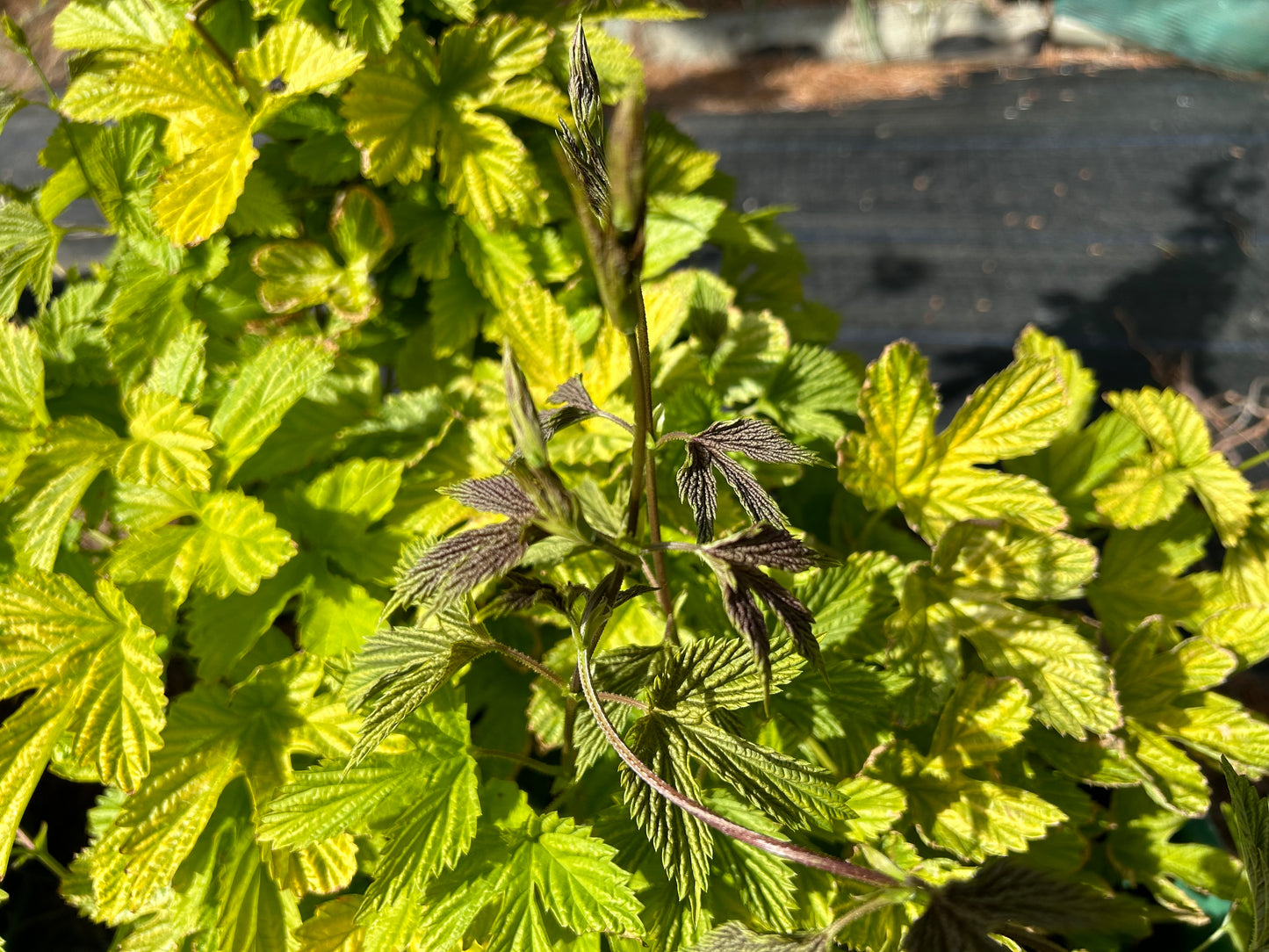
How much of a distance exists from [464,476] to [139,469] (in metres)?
0.33

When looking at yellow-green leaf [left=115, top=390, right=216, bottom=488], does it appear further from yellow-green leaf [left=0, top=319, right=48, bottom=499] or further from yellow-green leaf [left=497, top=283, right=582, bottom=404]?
yellow-green leaf [left=497, top=283, right=582, bottom=404]

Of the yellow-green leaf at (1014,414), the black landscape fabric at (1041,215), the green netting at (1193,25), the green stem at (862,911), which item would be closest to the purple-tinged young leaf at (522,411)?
the green stem at (862,911)

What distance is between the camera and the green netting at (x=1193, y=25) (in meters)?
3.61

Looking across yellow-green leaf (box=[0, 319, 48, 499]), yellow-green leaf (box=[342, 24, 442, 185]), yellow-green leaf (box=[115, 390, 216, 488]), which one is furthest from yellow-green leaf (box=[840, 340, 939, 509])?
yellow-green leaf (box=[0, 319, 48, 499])

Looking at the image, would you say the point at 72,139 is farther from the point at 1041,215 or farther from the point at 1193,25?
the point at 1193,25

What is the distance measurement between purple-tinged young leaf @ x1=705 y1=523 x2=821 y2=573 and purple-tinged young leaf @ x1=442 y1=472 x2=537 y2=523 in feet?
0.39

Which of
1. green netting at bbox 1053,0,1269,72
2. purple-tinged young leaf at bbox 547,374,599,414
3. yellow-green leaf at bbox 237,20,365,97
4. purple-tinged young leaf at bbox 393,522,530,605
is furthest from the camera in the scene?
green netting at bbox 1053,0,1269,72

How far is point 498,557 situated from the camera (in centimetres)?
55

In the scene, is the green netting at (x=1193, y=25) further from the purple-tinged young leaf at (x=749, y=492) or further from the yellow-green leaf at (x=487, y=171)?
the purple-tinged young leaf at (x=749, y=492)

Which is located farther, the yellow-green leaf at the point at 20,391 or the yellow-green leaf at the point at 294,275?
the yellow-green leaf at the point at 294,275

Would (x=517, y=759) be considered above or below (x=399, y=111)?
below

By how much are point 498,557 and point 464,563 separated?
0.02m

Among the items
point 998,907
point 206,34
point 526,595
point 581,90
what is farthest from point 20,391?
point 998,907

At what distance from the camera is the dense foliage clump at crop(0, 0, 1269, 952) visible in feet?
2.35
